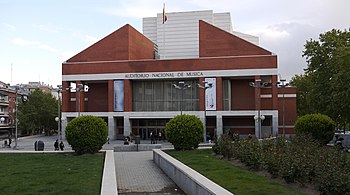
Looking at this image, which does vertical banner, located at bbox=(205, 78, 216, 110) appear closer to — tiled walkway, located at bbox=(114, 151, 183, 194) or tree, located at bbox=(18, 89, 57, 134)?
tiled walkway, located at bbox=(114, 151, 183, 194)

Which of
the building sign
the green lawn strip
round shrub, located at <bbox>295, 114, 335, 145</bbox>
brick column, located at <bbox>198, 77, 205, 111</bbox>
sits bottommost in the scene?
the green lawn strip

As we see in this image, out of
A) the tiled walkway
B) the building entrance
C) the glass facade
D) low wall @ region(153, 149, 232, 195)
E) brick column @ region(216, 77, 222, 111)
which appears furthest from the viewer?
the building entrance

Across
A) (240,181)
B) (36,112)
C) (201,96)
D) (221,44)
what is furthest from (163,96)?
(240,181)

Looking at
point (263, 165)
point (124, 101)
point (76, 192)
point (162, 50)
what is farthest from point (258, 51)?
point (76, 192)

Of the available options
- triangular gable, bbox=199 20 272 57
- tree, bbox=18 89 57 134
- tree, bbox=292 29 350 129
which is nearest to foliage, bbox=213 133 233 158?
tree, bbox=292 29 350 129

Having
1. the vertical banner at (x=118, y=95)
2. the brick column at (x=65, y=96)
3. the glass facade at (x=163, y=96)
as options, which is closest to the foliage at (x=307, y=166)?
the glass facade at (x=163, y=96)

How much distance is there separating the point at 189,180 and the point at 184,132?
1371 cm

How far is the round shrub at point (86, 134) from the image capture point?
81.0 feet

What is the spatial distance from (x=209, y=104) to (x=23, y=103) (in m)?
43.6

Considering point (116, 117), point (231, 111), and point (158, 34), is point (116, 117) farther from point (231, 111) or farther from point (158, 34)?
point (158, 34)

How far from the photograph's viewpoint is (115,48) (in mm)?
58906

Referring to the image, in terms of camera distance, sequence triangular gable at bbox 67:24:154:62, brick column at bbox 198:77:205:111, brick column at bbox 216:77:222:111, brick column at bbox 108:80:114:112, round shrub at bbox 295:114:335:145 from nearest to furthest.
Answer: round shrub at bbox 295:114:335:145 < brick column at bbox 216:77:222:111 < brick column at bbox 198:77:205:111 < brick column at bbox 108:80:114:112 < triangular gable at bbox 67:24:154:62

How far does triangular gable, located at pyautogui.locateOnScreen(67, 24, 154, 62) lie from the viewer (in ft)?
192

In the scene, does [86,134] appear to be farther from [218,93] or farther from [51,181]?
[218,93]
